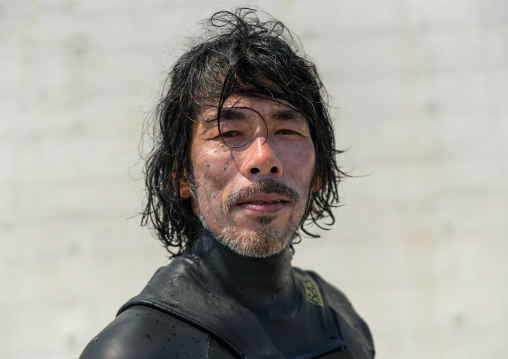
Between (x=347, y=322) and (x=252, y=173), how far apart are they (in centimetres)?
60

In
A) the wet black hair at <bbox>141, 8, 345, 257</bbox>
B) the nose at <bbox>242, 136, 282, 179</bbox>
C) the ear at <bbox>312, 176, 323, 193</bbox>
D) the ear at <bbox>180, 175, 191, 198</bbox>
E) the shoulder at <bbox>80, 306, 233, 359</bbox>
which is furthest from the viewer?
the ear at <bbox>312, 176, 323, 193</bbox>

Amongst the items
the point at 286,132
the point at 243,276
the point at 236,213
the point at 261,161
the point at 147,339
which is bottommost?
the point at 147,339

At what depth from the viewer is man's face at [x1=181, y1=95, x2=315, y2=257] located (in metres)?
1.14

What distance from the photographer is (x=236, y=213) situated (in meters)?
1.15

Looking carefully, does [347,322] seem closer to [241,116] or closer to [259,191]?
[259,191]

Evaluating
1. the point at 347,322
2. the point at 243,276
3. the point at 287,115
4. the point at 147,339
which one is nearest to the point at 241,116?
the point at 287,115

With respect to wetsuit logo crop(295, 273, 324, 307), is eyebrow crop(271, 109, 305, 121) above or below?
above

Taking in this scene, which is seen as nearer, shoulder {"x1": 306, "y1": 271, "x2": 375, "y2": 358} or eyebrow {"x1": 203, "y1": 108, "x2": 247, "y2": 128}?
eyebrow {"x1": 203, "y1": 108, "x2": 247, "y2": 128}

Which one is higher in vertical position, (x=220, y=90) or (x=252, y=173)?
(x=220, y=90)

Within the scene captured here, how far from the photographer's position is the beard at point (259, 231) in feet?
3.72

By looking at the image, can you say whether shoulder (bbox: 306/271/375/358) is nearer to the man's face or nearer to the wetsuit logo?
the wetsuit logo

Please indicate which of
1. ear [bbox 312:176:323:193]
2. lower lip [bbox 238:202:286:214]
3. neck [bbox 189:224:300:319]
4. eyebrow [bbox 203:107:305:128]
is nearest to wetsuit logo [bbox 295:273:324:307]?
neck [bbox 189:224:300:319]

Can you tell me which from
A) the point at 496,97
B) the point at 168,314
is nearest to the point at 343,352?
the point at 168,314

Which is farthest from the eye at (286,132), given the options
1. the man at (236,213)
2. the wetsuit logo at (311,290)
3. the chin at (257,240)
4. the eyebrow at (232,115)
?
the wetsuit logo at (311,290)
